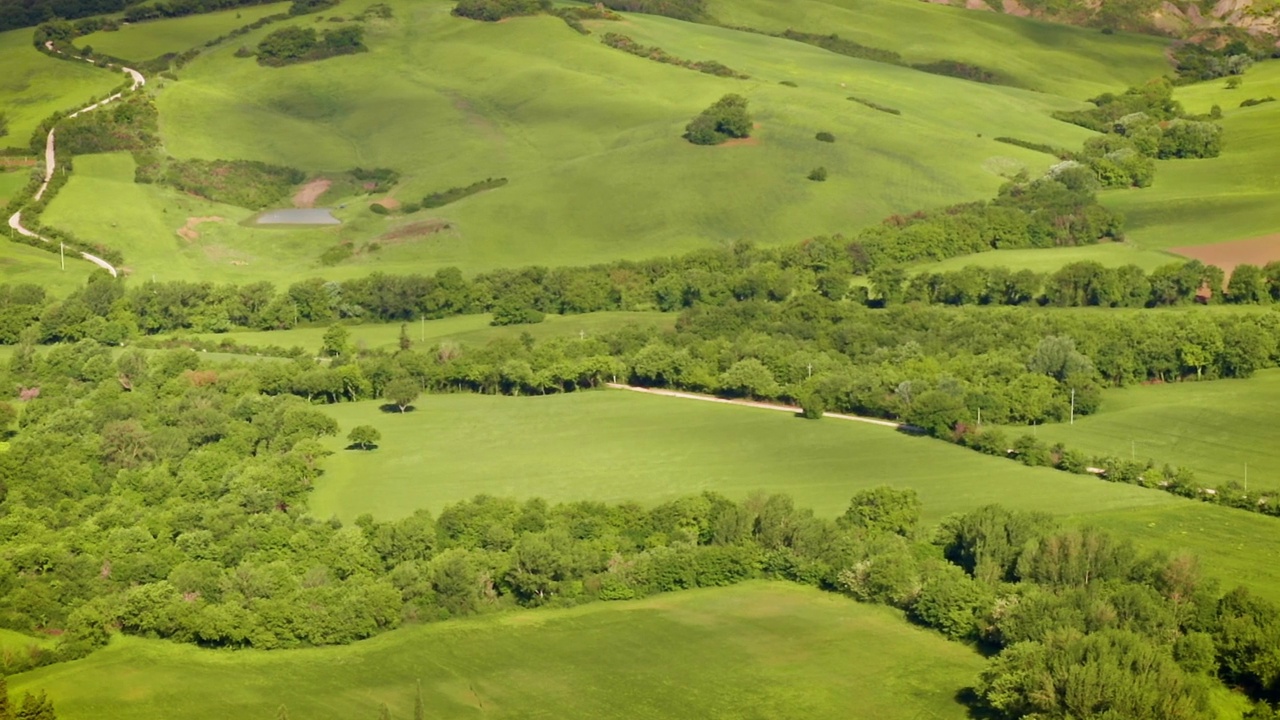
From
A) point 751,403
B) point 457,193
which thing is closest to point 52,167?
point 457,193

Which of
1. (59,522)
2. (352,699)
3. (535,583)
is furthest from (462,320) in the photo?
(352,699)

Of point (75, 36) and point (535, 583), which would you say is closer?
point (535, 583)

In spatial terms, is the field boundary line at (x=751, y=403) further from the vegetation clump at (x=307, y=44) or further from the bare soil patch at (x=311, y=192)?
the vegetation clump at (x=307, y=44)

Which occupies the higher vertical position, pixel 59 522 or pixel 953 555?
pixel 953 555

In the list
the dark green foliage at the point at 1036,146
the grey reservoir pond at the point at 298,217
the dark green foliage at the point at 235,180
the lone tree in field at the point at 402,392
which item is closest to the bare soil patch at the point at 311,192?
the dark green foliage at the point at 235,180

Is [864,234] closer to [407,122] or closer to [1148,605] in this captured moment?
[407,122]

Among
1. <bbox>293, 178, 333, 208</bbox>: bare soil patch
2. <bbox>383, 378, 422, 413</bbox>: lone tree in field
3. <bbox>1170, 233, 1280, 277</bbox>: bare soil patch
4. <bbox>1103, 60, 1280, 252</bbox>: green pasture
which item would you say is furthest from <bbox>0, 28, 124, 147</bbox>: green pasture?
<bbox>1170, 233, 1280, 277</bbox>: bare soil patch
